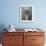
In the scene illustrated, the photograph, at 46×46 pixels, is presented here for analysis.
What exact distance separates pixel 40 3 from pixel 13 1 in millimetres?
888

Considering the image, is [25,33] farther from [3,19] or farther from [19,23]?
[3,19]

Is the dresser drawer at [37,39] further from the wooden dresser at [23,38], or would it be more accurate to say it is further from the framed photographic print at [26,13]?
the framed photographic print at [26,13]

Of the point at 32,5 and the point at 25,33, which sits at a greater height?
the point at 32,5

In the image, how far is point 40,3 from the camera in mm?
3967

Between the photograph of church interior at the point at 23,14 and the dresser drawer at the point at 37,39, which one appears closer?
the dresser drawer at the point at 37,39

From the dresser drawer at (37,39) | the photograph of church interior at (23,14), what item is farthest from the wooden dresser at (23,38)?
the photograph of church interior at (23,14)

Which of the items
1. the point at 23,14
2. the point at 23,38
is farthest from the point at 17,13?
the point at 23,38

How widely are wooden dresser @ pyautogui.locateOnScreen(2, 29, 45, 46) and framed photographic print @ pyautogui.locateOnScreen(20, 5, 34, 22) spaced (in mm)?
629

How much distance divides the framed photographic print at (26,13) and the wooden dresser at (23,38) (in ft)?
2.06

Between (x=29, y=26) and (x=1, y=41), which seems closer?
(x=1, y=41)

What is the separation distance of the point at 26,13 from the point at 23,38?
89 cm

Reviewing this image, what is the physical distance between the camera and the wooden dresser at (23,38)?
11.4 ft

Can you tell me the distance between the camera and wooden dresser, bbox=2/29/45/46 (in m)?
3.48

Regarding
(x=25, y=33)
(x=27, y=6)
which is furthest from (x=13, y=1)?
(x=25, y=33)
